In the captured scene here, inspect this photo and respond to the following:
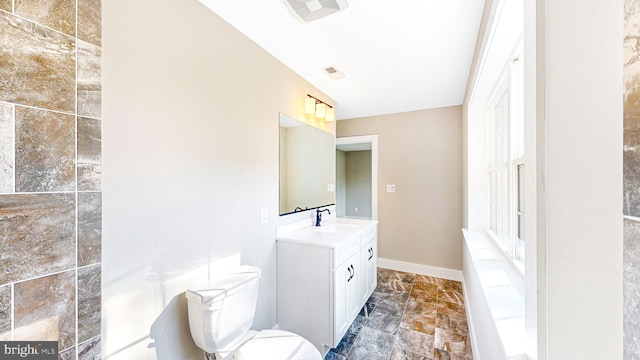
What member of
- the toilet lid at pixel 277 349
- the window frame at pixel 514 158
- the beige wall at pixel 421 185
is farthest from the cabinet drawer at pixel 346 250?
the beige wall at pixel 421 185

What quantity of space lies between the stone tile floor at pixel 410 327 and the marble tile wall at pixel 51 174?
160cm

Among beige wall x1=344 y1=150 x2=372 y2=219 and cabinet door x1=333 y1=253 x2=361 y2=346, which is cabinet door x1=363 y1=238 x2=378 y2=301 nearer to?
cabinet door x1=333 y1=253 x2=361 y2=346

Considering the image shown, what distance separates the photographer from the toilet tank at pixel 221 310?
46.4 inches

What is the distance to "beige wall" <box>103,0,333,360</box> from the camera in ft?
3.33

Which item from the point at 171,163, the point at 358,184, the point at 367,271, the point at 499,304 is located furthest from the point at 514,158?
the point at 358,184

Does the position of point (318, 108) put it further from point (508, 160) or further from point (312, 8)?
point (508, 160)

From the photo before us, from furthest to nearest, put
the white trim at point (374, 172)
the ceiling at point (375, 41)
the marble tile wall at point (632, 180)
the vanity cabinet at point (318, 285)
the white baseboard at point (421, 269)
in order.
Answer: the white trim at point (374, 172)
the white baseboard at point (421, 269)
the vanity cabinet at point (318, 285)
the ceiling at point (375, 41)
the marble tile wall at point (632, 180)

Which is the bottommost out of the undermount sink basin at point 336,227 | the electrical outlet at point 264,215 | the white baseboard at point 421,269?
the white baseboard at point 421,269

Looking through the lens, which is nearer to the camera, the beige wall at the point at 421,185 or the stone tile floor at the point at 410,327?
the stone tile floor at the point at 410,327

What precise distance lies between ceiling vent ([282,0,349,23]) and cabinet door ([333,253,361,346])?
1.74 metres

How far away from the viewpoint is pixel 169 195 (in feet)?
4.01

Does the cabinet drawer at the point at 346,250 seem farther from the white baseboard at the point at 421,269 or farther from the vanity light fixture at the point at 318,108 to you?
the white baseboard at the point at 421,269

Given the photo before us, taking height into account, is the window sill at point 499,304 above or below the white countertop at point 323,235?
below

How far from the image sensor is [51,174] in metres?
0.85
